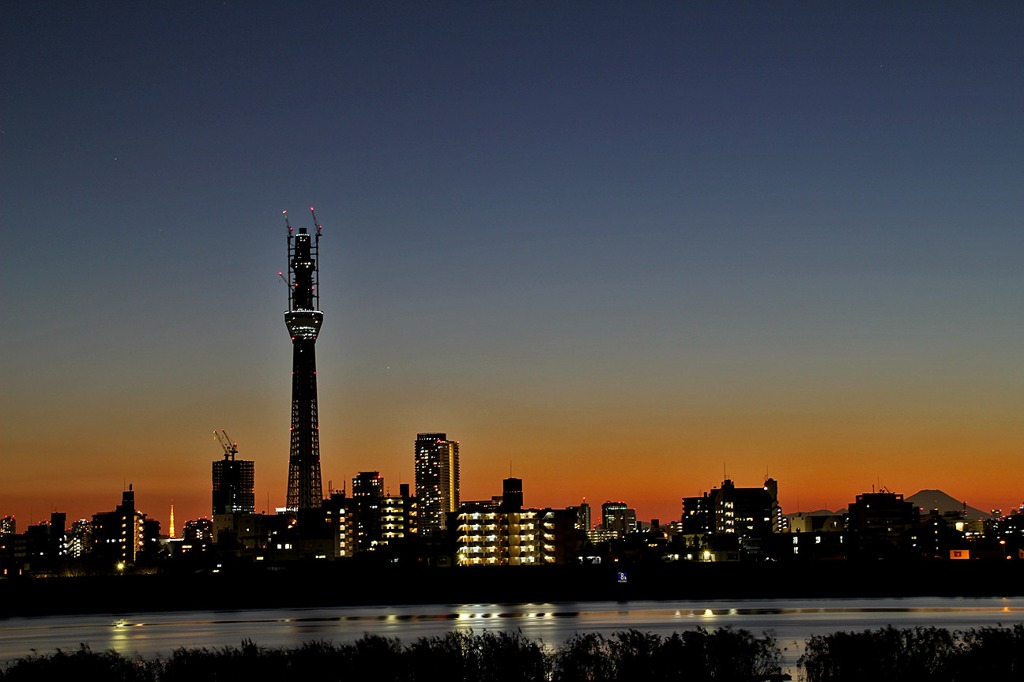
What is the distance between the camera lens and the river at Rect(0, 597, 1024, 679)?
110 meters

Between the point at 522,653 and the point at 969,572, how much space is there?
508 ft

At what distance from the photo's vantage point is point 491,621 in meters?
131

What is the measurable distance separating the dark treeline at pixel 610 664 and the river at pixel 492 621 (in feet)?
67.0

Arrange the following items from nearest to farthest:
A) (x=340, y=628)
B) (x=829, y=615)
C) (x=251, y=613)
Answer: (x=340, y=628) → (x=829, y=615) → (x=251, y=613)

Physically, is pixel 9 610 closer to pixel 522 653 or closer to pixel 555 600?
pixel 555 600

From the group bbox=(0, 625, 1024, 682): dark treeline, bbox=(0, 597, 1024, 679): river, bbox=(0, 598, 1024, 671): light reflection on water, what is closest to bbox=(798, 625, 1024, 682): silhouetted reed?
bbox=(0, 625, 1024, 682): dark treeline

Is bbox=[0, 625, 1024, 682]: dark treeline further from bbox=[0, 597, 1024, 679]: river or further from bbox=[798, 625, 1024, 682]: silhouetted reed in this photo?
bbox=[0, 597, 1024, 679]: river

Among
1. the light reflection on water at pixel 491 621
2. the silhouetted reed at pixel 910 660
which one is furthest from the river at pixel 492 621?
the silhouetted reed at pixel 910 660

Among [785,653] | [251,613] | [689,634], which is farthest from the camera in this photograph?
[251,613]

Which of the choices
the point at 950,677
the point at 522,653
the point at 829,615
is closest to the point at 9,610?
the point at 829,615

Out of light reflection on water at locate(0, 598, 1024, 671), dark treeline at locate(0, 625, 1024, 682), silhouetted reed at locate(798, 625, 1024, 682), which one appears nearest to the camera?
silhouetted reed at locate(798, 625, 1024, 682)

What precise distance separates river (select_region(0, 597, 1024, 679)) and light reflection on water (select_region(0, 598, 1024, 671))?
114mm

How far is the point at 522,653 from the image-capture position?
5741 cm

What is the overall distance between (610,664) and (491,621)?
75.5 meters
